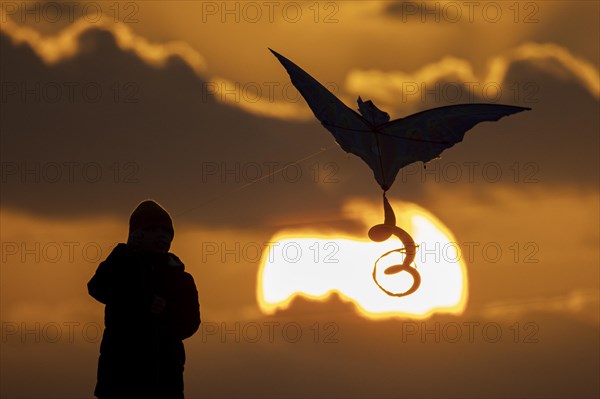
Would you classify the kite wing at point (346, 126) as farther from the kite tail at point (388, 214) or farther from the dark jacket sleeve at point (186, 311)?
the dark jacket sleeve at point (186, 311)

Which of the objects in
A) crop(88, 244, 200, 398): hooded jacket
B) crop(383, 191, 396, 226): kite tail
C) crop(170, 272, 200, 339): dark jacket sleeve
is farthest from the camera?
crop(383, 191, 396, 226): kite tail

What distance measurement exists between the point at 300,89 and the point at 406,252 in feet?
10.8

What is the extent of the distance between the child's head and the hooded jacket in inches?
4.8

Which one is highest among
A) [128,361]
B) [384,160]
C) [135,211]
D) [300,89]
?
[300,89]

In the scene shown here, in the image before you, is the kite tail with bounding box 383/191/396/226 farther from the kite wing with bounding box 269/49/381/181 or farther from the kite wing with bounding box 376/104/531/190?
the kite wing with bounding box 269/49/381/181

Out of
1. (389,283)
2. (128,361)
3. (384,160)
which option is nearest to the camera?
(128,361)

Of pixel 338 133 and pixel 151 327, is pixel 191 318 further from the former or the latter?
pixel 338 133

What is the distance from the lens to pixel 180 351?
10.9 metres

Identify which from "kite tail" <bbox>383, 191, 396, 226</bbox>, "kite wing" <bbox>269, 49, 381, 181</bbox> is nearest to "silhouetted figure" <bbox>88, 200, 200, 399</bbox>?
"kite tail" <bbox>383, 191, 396, 226</bbox>

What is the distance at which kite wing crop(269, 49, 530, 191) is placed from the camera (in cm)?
→ 1371

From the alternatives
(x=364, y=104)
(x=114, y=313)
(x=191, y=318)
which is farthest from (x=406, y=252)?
(x=114, y=313)

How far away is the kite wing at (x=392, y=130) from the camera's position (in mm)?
13711

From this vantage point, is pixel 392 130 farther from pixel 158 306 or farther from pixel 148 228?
pixel 158 306

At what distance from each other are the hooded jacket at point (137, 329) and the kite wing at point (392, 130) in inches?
164
